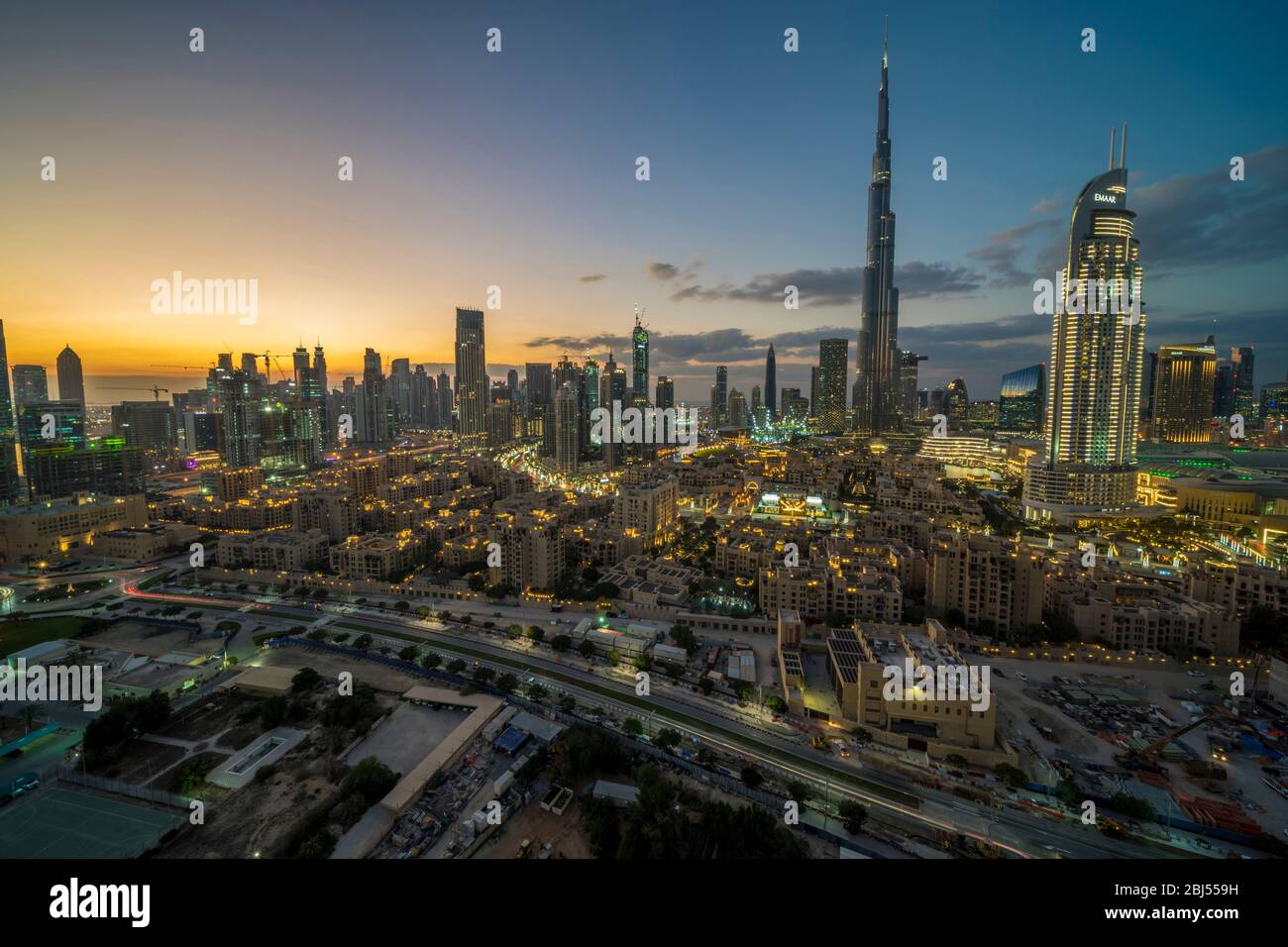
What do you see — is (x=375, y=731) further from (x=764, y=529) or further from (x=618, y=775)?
(x=764, y=529)

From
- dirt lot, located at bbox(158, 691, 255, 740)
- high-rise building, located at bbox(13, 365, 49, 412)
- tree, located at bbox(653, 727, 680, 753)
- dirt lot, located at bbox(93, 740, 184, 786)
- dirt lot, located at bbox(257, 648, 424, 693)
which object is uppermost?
high-rise building, located at bbox(13, 365, 49, 412)

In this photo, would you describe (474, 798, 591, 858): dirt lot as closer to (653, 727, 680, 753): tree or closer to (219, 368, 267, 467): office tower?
(653, 727, 680, 753): tree

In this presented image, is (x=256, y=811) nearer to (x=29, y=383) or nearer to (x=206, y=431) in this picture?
(x=29, y=383)

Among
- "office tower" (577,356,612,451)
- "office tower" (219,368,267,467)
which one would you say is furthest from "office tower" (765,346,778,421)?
"office tower" (219,368,267,467)

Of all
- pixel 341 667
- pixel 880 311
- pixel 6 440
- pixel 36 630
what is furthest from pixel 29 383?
pixel 880 311

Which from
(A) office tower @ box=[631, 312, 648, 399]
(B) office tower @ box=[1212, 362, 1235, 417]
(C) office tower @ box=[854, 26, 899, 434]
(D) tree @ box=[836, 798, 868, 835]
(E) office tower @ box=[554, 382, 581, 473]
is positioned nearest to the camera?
(D) tree @ box=[836, 798, 868, 835]
